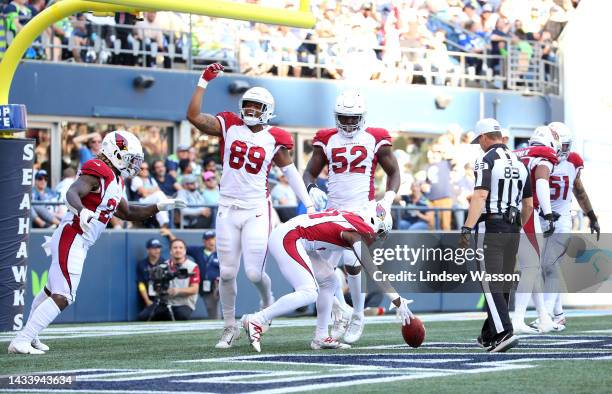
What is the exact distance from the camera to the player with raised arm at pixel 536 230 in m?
12.0

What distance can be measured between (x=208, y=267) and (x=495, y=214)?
7.70m

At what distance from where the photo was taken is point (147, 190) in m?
16.8

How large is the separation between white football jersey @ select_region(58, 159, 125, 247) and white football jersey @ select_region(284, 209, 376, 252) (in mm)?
1419

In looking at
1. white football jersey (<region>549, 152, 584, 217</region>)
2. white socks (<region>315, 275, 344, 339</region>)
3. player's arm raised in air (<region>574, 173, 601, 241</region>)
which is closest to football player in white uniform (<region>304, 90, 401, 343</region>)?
white socks (<region>315, 275, 344, 339</region>)

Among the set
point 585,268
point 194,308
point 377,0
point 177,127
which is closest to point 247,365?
point 194,308

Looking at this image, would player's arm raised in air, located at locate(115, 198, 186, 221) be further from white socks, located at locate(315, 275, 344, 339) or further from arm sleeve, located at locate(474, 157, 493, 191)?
arm sleeve, located at locate(474, 157, 493, 191)

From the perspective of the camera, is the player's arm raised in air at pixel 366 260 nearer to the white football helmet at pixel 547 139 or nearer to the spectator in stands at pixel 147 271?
the white football helmet at pixel 547 139

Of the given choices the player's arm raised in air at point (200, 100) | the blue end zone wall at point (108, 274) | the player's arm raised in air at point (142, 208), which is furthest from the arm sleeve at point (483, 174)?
the blue end zone wall at point (108, 274)

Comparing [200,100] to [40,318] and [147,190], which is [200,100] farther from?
[147,190]

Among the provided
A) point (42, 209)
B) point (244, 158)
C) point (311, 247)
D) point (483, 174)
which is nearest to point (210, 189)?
point (42, 209)

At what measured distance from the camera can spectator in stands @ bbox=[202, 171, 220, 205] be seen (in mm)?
17492

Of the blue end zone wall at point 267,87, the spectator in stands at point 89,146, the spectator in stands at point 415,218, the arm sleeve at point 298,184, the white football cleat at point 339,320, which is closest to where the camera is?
the arm sleeve at point 298,184

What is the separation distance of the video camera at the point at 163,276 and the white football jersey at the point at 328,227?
22.4ft

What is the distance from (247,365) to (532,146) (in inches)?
196
